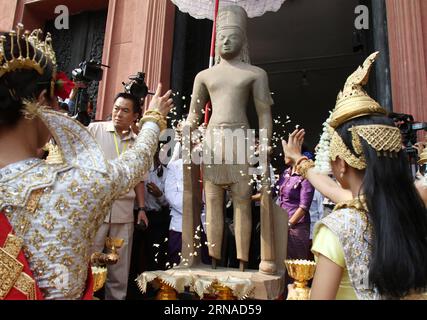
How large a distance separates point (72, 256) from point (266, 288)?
152cm

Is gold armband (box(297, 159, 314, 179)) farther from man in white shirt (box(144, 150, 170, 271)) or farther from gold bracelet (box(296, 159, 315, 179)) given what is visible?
man in white shirt (box(144, 150, 170, 271))

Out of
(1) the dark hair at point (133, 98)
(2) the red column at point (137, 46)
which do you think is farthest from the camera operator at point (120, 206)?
(2) the red column at point (137, 46)

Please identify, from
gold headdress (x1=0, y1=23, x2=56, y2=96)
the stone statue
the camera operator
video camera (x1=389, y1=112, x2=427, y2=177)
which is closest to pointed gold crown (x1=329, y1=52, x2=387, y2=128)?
gold headdress (x1=0, y1=23, x2=56, y2=96)

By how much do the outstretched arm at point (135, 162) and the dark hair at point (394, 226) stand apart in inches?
25.9

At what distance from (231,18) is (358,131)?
74.0 inches

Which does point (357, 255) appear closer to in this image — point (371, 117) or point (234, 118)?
point (371, 117)

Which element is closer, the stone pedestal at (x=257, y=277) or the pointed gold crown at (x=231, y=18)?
the stone pedestal at (x=257, y=277)

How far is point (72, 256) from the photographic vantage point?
1004 millimetres

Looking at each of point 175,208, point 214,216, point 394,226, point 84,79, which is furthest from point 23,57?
point 175,208

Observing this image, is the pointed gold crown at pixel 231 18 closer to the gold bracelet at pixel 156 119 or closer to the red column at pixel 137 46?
the gold bracelet at pixel 156 119

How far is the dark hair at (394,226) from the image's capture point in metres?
1.02

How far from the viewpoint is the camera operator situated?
109 inches

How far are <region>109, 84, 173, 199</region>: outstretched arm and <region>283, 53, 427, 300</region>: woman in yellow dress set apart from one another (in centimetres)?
56
